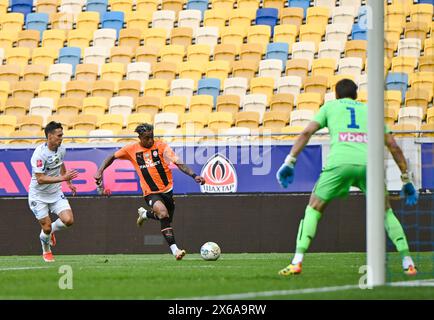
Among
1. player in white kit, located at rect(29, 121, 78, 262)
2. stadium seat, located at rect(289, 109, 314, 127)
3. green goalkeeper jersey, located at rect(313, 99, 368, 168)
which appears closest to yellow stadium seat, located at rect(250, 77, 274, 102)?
stadium seat, located at rect(289, 109, 314, 127)

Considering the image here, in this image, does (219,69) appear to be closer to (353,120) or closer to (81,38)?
(81,38)

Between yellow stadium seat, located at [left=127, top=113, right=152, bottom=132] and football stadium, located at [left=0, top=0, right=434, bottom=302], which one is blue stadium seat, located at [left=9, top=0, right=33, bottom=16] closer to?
football stadium, located at [left=0, top=0, right=434, bottom=302]

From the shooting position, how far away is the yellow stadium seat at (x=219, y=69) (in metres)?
25.0

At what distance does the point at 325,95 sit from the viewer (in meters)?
23.0

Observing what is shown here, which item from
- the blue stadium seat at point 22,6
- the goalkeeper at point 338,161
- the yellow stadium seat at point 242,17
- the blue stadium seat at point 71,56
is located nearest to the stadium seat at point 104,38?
the blue stadium seat at point 71,56

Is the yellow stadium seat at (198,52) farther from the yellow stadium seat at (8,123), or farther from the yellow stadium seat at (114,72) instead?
the yellow stadium seat at (8,123)

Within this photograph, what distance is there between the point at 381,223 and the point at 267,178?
30.7 ft

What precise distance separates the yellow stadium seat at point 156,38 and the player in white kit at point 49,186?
10.2m

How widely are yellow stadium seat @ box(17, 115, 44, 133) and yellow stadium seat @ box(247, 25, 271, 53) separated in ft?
18.3

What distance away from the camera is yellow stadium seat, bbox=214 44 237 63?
2562 centimetres

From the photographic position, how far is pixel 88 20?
28.1m

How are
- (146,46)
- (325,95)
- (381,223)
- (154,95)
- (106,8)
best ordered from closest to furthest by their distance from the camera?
(381,223) → (325,95) → (154,95) → (146,46) → (106,8)
